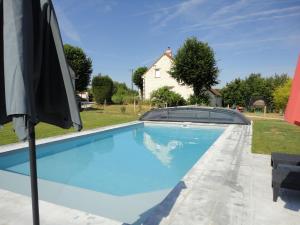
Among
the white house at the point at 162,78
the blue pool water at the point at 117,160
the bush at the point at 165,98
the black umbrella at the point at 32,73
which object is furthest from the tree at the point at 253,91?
the black umbrella at the point at 32,73

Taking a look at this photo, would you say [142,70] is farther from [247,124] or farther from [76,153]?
[76,153]

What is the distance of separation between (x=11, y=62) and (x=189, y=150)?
479 inches

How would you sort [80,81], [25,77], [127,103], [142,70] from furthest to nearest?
1. [142,70]
2. [127,103]
3. [80,81]
4. [25,77]

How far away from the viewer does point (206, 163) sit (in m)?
8.19

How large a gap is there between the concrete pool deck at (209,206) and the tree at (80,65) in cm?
3340

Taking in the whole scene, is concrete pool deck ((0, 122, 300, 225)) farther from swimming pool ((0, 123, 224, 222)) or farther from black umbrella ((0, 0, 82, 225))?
black umbrella ((0, 0, 82, 225))

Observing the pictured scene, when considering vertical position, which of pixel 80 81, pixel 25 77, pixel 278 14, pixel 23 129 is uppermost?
pixel 278 14

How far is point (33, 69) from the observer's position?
265cm

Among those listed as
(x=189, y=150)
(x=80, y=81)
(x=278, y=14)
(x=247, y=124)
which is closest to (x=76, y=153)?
(x=189, y=150)

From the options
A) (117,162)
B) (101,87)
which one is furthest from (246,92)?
(117,162)

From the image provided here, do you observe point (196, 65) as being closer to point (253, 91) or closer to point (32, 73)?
point (253, 91)

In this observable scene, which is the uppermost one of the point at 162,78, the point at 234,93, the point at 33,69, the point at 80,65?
the point at 80,65

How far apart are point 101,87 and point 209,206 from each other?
1467 inches

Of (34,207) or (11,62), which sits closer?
(11,62)
